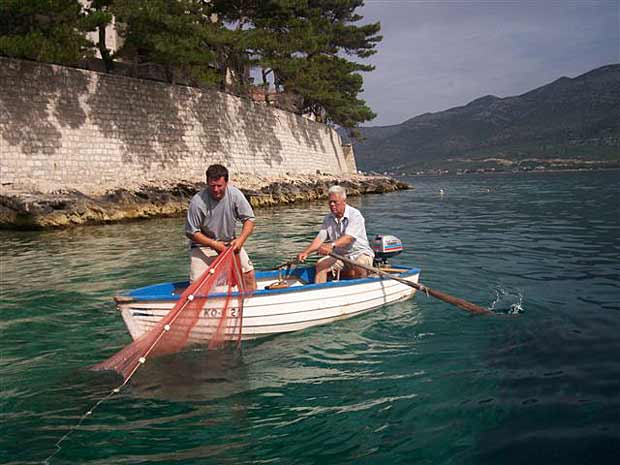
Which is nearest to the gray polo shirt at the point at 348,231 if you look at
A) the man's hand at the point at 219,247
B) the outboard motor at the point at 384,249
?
the outboard motor at the point at 384,249

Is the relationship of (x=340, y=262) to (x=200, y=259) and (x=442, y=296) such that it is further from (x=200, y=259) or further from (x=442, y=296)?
(x=200, y=259)

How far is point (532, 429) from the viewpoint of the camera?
407cm

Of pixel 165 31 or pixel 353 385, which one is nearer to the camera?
pixel 353 385

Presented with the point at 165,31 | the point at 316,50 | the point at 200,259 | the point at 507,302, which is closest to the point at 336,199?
the point at 200,259

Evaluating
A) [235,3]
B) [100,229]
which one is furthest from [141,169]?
[235,3]

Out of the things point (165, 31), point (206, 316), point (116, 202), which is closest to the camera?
point (206, 316)

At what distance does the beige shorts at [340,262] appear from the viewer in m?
7.99

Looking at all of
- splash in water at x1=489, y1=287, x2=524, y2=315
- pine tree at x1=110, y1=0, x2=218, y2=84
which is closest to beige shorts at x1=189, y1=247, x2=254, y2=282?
splash in water at x1=489, y1=287, x2=524, y2=315

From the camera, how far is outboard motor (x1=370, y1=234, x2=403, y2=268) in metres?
8.79

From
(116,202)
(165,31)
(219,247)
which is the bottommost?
(219,247)

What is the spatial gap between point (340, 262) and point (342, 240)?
537mm

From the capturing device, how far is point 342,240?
779 cm

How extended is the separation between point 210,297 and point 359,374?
206 centimetres

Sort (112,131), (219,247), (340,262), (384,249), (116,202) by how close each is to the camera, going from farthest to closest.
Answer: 1. (112,131)
2. (116,202)
3. (384,249)
4. (340,262)
5. (219,247)
